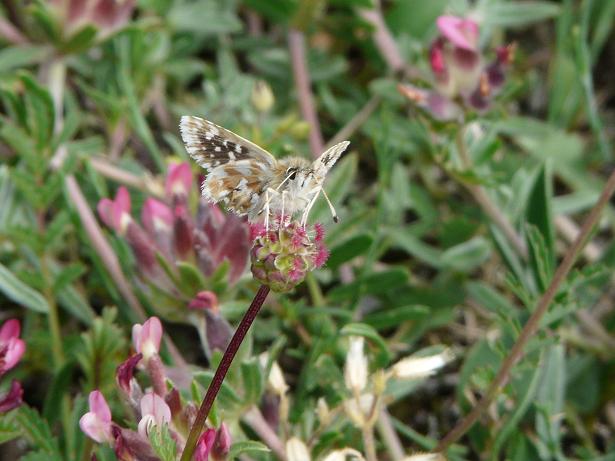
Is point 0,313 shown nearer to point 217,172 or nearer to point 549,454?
point 217,172

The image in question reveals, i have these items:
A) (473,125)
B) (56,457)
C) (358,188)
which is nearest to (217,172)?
(56,457)

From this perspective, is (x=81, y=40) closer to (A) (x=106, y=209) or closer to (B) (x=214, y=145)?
(A) (x=106, y=209)

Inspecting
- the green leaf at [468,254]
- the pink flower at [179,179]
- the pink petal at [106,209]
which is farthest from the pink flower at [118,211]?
the green leaf at [468,254]

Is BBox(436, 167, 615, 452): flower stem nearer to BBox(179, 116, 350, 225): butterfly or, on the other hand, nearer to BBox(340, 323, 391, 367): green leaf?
BBox(340, 323, 391, 367): green leaf

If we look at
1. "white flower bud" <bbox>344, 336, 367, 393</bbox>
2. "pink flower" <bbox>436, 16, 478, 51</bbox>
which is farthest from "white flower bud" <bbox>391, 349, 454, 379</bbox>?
"pink flower" <bbox>436, 16, 478, 51</bbox>

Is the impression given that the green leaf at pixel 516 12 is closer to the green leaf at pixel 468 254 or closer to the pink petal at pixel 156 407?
the green leaf at pixel 468 254
